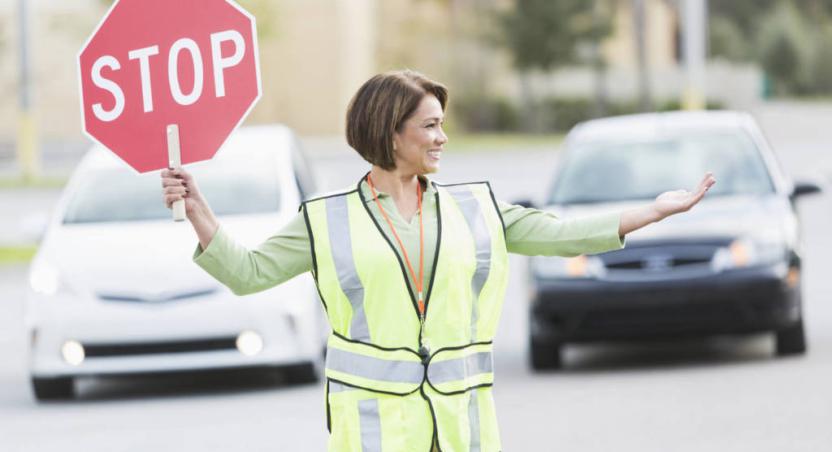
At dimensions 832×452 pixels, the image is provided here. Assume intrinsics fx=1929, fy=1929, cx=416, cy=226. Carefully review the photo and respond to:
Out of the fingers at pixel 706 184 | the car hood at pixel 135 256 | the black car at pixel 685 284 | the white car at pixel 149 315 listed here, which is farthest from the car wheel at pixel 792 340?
the fingers at pixel 706 184

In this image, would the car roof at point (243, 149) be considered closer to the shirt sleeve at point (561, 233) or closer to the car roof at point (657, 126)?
the car roof at point (657, 126)

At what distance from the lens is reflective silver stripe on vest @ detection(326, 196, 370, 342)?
4328 mm

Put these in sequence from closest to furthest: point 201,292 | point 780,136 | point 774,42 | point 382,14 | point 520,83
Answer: point 201,292, point 780,136, point 382,14, point 520,83, point 774,42

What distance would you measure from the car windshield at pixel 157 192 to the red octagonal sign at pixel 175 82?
6.82m

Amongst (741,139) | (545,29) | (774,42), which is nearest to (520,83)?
(545,29)

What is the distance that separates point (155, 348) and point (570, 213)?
9.11 feet

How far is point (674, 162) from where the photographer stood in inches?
506

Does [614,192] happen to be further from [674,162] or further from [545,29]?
[545,29]

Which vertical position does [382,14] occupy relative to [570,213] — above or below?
above

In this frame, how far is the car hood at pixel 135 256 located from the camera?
11000 mm

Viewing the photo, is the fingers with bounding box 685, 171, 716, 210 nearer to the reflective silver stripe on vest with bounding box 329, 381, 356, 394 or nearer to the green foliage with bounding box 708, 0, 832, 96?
the reflective silver stripe on vest with bounding box 329, 381, 356, 394

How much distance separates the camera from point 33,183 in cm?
3791

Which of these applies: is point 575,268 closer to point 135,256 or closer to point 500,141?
point 135,256

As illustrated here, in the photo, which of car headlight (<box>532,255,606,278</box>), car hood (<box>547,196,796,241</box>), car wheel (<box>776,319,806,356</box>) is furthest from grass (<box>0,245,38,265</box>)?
car wheel (<box>776,319,806,356</box>)
